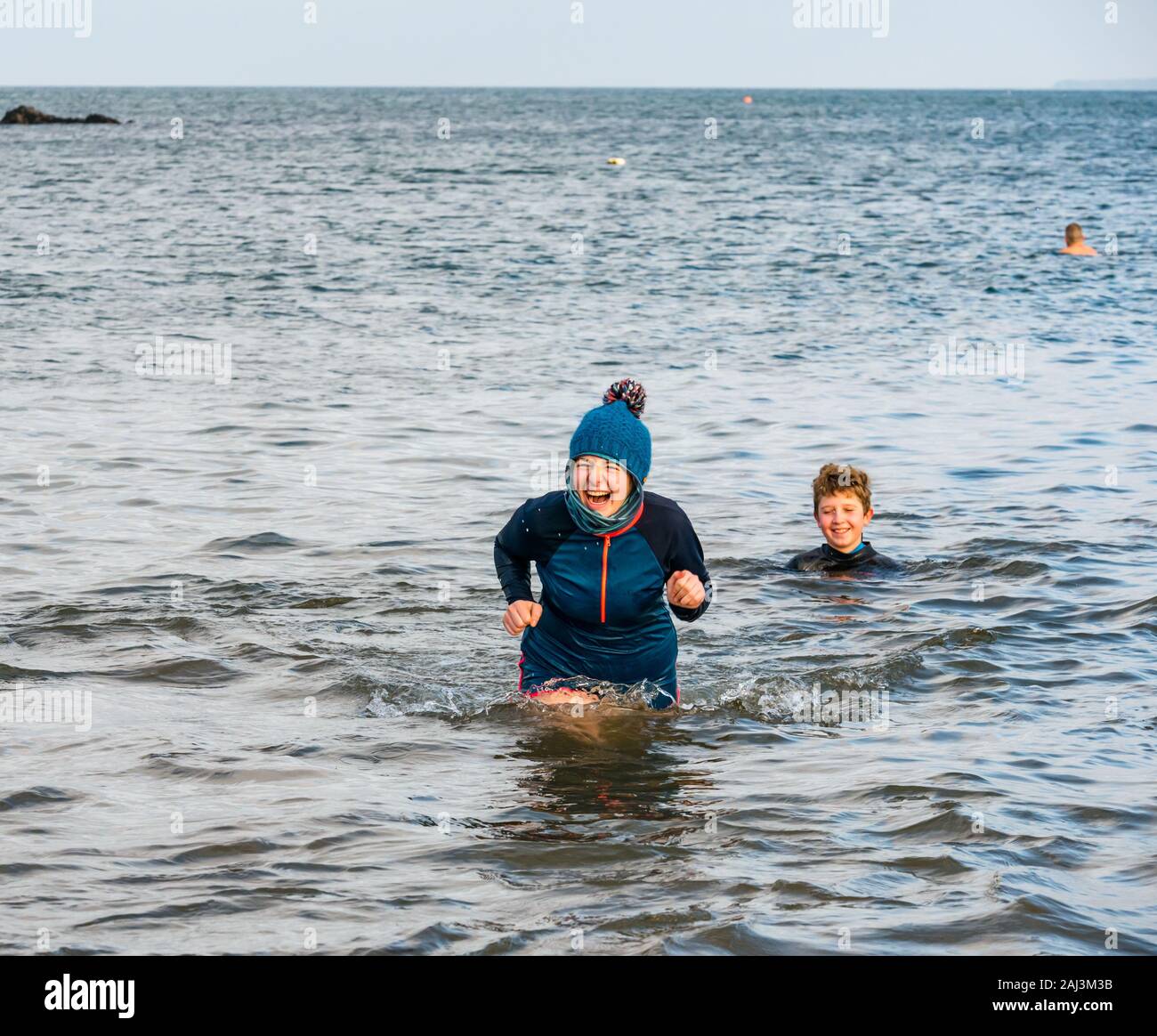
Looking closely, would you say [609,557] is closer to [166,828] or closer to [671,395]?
[166,828]

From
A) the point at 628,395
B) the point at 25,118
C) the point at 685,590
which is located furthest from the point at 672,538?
the point at 25,118

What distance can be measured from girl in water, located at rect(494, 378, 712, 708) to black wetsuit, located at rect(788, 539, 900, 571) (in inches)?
135

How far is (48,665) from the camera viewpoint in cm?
778

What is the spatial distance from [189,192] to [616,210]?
1607 centimetres

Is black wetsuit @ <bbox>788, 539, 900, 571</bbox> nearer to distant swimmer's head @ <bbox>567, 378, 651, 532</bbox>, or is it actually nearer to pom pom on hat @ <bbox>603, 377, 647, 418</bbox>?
pom pom on hat @ <bbox>603, 377, 647, 418</bbox>

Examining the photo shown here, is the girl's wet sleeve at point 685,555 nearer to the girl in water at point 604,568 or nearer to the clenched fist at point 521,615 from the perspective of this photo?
the girl in water at point 604,568

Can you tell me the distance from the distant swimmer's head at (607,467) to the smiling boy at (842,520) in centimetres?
379

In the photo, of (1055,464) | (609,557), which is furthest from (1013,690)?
(1055,464)

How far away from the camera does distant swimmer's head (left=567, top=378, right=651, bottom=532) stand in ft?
20.1

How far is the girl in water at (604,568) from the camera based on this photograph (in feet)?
20.2

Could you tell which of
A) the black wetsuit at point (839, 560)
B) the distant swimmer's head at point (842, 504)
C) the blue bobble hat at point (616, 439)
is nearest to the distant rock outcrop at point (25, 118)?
the black wetsuit at point (839, 560)

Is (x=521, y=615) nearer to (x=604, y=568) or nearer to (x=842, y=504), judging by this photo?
(x=604, y=568)

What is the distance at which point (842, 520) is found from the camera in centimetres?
994

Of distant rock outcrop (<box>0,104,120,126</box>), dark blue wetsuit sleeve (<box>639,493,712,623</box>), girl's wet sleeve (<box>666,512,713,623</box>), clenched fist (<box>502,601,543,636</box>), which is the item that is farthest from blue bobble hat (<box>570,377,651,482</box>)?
distant rock outcrop (<box>0,104,120,126</box>)
